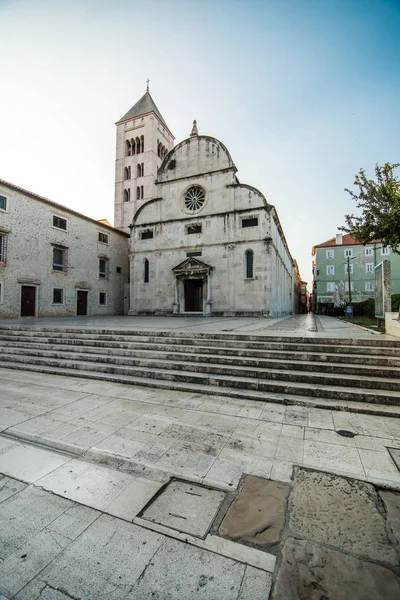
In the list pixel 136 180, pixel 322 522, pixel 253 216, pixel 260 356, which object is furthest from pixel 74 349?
pixel 136 180

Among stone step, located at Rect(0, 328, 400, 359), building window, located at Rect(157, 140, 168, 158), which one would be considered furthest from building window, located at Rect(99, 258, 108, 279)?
building window, located at Rect(157, 140, 168, 158)

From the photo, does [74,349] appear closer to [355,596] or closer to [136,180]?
[355,596]

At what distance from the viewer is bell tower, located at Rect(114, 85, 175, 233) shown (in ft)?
127

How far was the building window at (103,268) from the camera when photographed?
26.9 meters

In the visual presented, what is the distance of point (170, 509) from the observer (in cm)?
249

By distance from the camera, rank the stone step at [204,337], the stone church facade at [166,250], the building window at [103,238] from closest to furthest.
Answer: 1. the stone step at [204,337]
2. the stone church facade at [166,250]
3. the building window at [103,238]

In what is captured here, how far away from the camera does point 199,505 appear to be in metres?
2.54

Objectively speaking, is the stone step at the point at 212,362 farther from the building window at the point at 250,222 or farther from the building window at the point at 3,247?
the building window at the point at 250,222

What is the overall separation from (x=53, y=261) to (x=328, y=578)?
24.8 m

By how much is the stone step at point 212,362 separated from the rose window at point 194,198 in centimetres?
1923

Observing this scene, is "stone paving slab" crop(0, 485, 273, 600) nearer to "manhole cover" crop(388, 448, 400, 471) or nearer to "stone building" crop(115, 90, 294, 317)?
"manhole cover" crop(388, 448, 400, 471)

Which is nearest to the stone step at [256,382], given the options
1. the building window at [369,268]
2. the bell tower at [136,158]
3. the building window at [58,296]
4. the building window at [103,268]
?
the building window at [58,296]

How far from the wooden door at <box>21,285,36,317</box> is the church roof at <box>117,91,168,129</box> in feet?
111

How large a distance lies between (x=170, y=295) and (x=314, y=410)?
2032 cm
